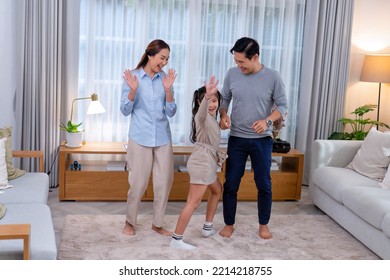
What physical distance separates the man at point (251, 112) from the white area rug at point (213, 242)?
30 centimetres

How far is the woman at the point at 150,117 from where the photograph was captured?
3.59m

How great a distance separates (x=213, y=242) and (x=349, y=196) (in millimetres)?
1031

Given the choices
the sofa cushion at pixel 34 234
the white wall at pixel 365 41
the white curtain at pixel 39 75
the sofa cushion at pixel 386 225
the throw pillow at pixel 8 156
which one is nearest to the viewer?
the sofa cushion at pixel 34 234

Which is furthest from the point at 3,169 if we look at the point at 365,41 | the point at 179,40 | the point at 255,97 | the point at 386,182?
the point at 365,41

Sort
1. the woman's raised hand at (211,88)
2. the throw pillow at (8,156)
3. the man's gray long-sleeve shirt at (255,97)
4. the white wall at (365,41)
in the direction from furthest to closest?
the white wall at (365,41)
the throw pillow at (8,156)
the man's gray long-sleeve shirt at (255,97)
the woman's raised hand at (211,88)

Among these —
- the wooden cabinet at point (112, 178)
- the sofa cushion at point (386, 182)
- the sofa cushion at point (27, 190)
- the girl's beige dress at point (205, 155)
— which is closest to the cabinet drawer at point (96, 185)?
the wooden cabinet at point (112, 178)

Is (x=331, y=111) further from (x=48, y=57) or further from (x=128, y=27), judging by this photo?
(x=48, y=57)

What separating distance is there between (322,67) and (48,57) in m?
2.48

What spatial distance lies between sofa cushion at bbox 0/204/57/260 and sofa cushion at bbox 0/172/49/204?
0.13 metres

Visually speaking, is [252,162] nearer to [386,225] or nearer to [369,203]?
[369,203]

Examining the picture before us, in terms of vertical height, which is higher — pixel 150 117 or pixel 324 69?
pixel 324 69

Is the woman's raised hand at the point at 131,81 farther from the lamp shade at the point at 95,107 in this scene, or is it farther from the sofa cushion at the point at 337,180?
the sofa cushion at the point at 337,180

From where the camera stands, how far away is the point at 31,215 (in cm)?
305

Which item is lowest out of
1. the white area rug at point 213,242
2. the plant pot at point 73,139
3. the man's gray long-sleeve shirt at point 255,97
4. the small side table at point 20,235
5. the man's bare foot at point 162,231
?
the white area rug at point 213,242
